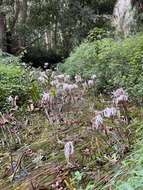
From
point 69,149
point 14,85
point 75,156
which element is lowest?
point 14,85

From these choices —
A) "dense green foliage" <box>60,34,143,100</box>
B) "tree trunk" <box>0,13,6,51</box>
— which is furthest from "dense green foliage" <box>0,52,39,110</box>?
"tree trunk" <box>0,13,6,51</box>

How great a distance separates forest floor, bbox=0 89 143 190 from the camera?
3.78 metres

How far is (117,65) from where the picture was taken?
8055 mm

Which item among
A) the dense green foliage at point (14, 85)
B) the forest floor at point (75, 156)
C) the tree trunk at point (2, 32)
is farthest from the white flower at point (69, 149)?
the tree trunk at point (2, 32)

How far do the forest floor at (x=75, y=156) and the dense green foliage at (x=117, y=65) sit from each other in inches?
57.9

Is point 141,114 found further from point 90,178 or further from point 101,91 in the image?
point 101,91

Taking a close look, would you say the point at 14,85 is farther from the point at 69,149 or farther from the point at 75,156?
the point at 69,149

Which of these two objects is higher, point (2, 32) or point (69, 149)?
point (69, 149)

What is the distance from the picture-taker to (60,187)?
3.75 m

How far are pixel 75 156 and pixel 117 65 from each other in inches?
157

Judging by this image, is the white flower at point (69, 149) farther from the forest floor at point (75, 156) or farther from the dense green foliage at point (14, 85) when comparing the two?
the dense green foliage at point (14, 85)

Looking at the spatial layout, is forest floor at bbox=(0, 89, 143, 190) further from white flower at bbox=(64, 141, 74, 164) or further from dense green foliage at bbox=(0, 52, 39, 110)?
dense green foliage at bbox=(0, 52, 39, 110)

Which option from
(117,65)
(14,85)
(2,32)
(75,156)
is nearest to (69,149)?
(75,156)

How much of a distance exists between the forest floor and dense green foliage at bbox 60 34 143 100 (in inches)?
57.9
